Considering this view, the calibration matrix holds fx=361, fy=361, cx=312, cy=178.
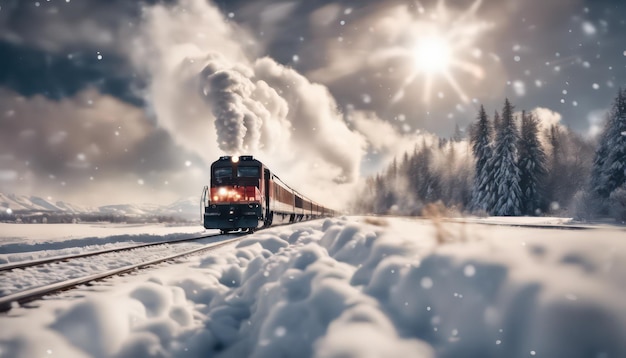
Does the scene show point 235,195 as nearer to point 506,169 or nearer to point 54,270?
point 54,270

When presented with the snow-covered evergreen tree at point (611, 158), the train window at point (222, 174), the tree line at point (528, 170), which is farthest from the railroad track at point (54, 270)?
the snow-covered evergreen tree at point (611, 158)

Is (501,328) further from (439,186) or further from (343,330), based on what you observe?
(439,186)

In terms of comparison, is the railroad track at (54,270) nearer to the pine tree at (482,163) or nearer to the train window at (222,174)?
the train window at (222,174)

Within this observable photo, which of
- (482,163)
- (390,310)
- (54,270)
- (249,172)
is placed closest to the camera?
(390,310)

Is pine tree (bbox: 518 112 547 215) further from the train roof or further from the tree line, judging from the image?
the train roof

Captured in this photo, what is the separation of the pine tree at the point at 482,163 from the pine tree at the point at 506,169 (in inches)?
41.6

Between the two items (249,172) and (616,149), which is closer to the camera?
(249,172)

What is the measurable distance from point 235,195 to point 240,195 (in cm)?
27

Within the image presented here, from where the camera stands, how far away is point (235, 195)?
18.8m

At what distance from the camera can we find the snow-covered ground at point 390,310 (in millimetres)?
2455

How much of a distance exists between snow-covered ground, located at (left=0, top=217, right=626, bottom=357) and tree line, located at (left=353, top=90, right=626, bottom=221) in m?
26.9

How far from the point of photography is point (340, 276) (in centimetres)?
414

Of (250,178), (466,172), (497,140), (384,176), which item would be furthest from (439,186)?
(250,178)

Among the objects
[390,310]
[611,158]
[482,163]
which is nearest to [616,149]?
[611,158]
